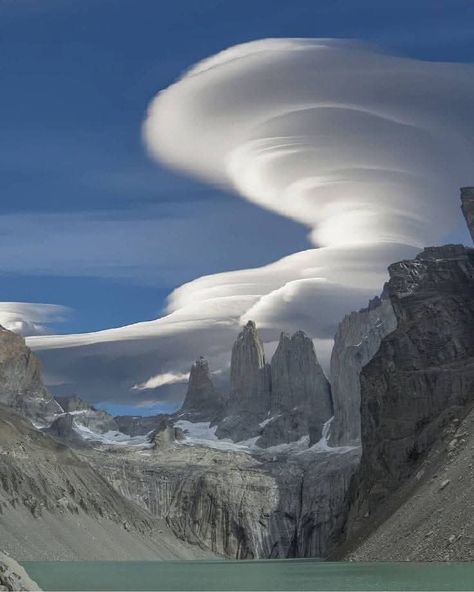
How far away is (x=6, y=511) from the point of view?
18300 cm

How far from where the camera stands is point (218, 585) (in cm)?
8544

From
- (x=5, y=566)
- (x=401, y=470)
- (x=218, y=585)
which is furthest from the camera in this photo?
(x=401, y=470)

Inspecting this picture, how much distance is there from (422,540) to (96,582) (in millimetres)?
43696

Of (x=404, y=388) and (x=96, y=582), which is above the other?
(x=404, y=388)

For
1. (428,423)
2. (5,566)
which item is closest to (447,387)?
(428,423)

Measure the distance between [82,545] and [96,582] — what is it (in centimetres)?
9641

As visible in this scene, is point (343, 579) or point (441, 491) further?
point (441, 491)

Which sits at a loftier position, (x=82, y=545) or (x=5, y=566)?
(x=5, y=566)

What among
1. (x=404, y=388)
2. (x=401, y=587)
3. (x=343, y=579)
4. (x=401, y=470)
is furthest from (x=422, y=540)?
(x=404, y=388)

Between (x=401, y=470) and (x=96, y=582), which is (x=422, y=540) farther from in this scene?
(x=401, y=470)

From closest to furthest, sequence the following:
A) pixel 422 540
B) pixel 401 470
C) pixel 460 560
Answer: pixel 460 560 → pixel 422 540 → pixel 401 470

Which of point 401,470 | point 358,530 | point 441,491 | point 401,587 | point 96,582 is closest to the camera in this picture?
point 401,587

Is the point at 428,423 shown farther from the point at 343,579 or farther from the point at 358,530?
the point at 343,579

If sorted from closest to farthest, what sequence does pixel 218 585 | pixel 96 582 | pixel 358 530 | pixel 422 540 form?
pixel 218 585 < pixel 96 582 < pixel 422 540 < pixel 358 530
